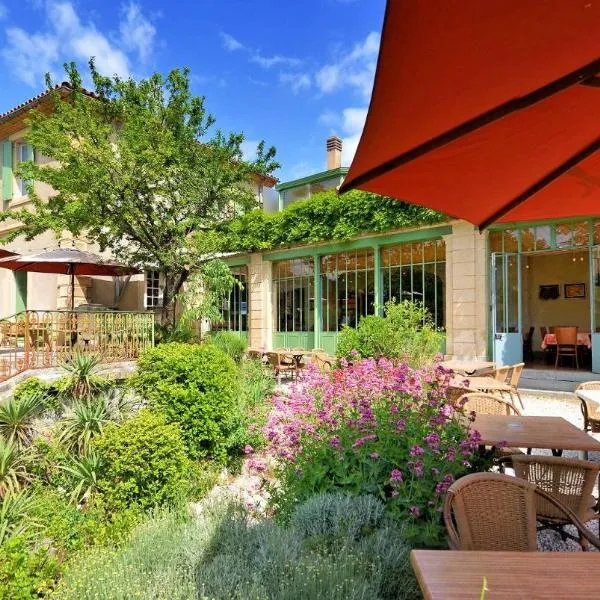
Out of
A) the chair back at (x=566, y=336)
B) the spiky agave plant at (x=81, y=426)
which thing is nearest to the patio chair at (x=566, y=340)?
the chair back at (x=566, y=336)

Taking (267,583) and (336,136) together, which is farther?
(336,136)

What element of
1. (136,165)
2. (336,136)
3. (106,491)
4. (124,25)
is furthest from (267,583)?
(336,136)

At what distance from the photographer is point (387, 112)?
1499 millimetres

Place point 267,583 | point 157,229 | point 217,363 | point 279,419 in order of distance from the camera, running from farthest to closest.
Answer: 1. point 157,229
2. point 217,363
3. point 279,419
4. point 267,583

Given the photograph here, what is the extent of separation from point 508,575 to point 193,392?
4299 mm

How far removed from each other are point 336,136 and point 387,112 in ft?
46.9

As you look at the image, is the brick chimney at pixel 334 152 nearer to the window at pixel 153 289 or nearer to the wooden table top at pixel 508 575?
the window at pixel 153 289

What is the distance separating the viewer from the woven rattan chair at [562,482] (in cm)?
261

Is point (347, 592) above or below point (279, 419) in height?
below

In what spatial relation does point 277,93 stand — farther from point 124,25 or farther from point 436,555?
point 436,555

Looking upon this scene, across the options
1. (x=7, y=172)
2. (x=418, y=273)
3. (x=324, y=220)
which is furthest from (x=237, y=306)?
(x=7, y=172)

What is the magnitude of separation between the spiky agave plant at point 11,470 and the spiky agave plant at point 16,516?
0.31 meters

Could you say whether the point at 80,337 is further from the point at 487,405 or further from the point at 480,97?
the point at 480,97

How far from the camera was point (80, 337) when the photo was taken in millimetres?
8477
